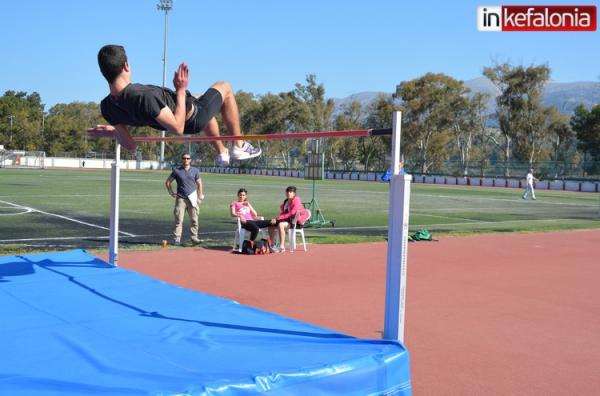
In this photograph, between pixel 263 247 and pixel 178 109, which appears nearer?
pixel 178 109

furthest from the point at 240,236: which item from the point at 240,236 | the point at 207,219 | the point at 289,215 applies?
the point at 207,219

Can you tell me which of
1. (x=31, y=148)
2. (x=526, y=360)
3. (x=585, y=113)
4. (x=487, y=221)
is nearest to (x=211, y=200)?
(x=487, y=221)

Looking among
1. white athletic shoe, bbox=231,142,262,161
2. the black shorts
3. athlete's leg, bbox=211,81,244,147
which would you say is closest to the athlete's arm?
the black shorts

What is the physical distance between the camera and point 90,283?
6180 mm

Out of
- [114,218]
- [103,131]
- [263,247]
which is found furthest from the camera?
[263,247]

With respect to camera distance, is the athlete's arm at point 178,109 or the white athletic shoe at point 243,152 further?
the white athletic shoe at point 243,152

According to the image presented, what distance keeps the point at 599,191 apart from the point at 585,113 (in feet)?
58.1

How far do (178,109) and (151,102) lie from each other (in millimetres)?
230

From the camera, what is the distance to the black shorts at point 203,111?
5.68 meters

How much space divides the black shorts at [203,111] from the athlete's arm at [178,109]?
315 mm

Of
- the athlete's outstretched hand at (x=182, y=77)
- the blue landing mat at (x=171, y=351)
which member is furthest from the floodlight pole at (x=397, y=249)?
the athlete's outstretched hand at (x=182, y=77)

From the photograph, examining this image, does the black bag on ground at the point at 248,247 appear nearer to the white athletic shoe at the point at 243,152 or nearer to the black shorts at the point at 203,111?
the white athletic shoe at the point at 243,152

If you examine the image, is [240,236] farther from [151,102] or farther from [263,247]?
[151,102]

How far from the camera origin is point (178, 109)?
520 centimetres
